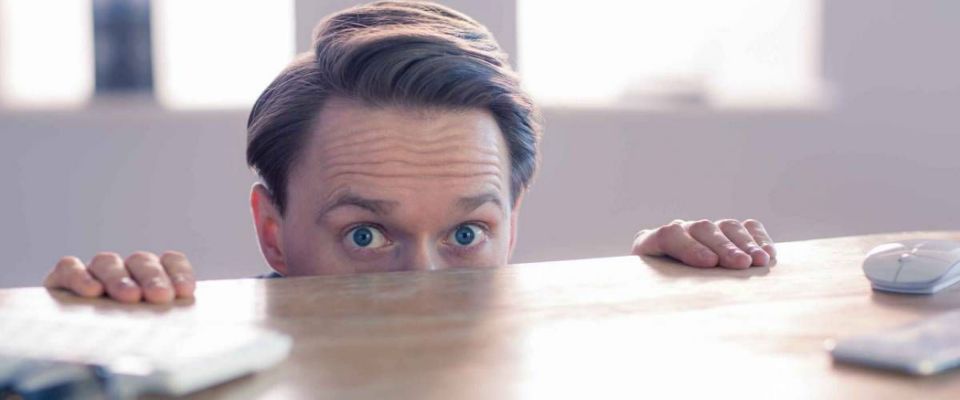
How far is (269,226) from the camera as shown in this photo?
146 centimetres

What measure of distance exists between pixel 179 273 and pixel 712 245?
0.48 m

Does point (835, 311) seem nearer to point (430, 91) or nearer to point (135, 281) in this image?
point (135, 281)

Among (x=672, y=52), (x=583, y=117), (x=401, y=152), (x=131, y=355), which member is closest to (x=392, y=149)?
(x=401, y=152)

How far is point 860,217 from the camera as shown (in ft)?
13.1

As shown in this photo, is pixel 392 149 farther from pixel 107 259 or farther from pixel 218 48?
pixel 218 48

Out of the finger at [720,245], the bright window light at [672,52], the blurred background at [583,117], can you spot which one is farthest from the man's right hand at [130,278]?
the bright window light at [672,52]

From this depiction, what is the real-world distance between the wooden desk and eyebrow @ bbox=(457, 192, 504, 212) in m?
0.29

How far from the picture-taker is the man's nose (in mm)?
1198

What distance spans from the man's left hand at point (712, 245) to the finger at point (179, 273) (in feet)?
1.45

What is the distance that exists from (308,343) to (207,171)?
3055 millimetres

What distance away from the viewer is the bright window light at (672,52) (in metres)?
3.79

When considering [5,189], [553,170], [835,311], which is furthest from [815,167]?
[835,311]

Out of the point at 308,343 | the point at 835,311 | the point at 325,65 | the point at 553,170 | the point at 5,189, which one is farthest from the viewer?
the point at 553,170

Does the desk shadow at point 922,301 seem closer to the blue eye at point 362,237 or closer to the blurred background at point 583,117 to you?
the blue eye at point 362,237
